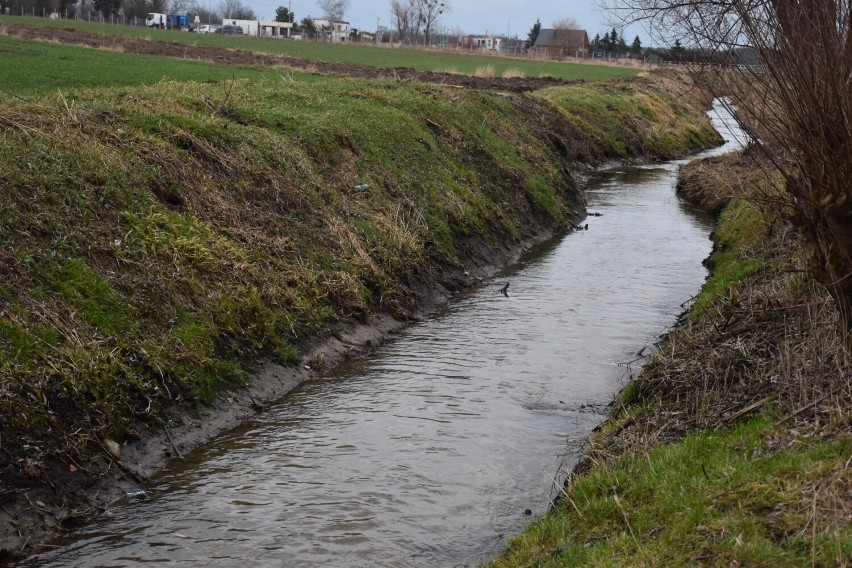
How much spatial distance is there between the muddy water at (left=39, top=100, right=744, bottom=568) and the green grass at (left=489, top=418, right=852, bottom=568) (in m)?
0.94

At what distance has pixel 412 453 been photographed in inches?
372

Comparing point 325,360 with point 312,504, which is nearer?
point 312,504

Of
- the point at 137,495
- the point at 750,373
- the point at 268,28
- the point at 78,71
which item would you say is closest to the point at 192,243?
the point at 137,495

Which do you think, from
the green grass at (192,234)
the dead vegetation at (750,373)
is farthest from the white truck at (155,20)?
the dead vegetation at (750,373)

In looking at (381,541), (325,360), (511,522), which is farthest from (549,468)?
(325,360)

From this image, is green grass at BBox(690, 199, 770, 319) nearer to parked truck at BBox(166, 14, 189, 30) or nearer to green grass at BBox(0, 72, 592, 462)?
green grass at BBox(0, 72, 592, 462)

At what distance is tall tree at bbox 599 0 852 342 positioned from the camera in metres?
7.51

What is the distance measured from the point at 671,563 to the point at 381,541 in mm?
2773

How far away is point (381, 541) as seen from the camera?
7656mm

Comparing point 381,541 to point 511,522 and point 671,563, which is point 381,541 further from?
point 671,563

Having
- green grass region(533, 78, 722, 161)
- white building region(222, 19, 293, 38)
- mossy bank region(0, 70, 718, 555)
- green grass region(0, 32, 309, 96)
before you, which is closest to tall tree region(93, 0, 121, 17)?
white building region(222, 19, 293, 38)

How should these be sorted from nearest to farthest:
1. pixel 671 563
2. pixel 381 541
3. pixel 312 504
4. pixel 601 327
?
pixel 671 563, pixel 381 541, pixel 312 504, pixel 601 327

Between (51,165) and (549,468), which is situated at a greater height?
(51,165)

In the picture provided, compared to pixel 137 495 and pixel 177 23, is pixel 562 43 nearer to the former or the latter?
pixel 177 23
